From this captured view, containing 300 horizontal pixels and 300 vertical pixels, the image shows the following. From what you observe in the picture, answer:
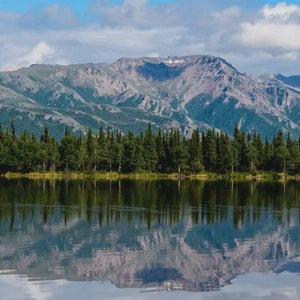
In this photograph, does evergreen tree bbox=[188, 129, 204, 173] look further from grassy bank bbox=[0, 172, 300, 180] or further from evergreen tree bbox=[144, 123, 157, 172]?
evergreen tree bbox=[144, 123, 157, 172]

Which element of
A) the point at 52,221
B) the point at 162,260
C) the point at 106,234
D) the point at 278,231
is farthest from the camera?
the point at 52,221

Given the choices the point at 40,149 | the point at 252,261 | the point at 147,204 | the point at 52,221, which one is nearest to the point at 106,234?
the point at 52,221

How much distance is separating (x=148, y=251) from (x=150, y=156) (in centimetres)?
13861

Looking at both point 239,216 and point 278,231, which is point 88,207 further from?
point 278,231

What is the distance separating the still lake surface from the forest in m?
101

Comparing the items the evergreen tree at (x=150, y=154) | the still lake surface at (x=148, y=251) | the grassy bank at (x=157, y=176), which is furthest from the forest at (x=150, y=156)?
the still lake surface at (x=148, y=251)

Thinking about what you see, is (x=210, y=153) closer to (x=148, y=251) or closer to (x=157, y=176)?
(x=157, y=176)

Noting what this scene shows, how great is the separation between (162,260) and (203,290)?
828cm

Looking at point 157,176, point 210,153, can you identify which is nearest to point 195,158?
point 210,153

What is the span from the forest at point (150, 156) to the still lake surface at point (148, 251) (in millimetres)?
100928

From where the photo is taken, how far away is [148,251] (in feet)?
150

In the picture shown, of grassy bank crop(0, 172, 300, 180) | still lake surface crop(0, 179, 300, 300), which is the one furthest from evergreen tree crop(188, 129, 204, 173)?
still lake surface crop(0, 179, 300, 300)

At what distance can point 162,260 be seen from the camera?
42375 mm

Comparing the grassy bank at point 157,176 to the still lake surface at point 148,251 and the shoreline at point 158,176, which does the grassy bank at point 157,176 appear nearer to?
the shoreline at point 158,176
